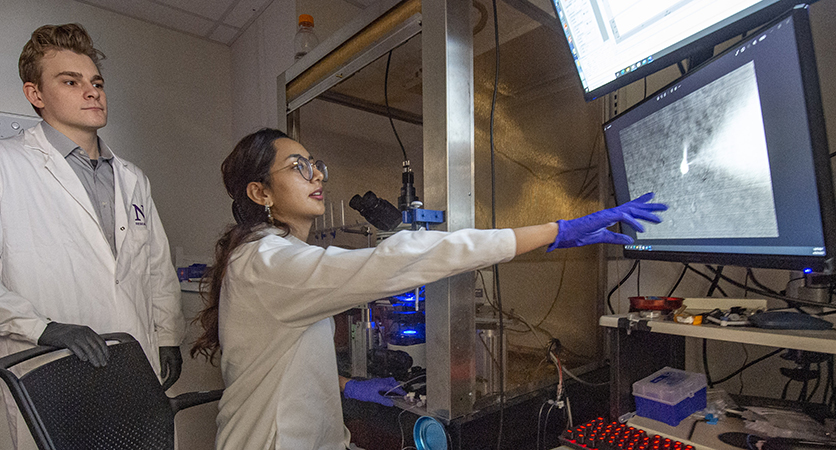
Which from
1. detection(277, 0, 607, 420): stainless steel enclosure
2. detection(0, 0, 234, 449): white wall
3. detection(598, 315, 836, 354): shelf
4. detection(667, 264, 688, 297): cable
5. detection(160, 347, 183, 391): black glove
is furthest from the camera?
detection(0, 0, 234, 449): white wall

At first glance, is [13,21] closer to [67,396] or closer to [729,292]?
[67,396]

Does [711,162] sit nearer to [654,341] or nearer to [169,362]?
[654,341]

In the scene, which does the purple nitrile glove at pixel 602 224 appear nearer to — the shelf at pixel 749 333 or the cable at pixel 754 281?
the shelf at pixel 749 333

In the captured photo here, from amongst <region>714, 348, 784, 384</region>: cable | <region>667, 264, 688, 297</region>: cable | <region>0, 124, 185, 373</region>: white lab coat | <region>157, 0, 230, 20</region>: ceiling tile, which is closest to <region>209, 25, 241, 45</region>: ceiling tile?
<region>157, 0, 230, 20</region>: ceiling tile

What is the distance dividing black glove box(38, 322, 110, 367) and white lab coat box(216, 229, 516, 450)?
0.25 metres

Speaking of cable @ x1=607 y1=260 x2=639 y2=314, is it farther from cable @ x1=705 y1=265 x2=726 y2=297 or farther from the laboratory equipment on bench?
the laboratory equipment on bench

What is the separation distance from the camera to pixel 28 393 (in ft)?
2.54

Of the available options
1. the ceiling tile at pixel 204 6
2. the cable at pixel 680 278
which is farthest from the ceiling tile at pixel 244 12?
the cable at pixel 680 278

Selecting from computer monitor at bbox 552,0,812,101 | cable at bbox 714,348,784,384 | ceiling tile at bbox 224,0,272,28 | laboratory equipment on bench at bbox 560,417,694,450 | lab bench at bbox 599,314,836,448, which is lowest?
laboratory equipment on bench at bbox 560,417,694,450

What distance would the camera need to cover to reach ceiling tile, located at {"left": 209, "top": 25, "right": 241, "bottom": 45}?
2784 mm

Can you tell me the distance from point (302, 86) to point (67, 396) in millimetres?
1291

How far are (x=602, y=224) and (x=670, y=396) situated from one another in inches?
14.5

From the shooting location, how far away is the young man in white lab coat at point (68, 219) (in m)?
1.31

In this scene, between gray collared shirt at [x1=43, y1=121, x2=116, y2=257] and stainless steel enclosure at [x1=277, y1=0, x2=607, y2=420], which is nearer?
stainless steel enclosure at [x1=277, y1=0, x2=607, y2=420]
